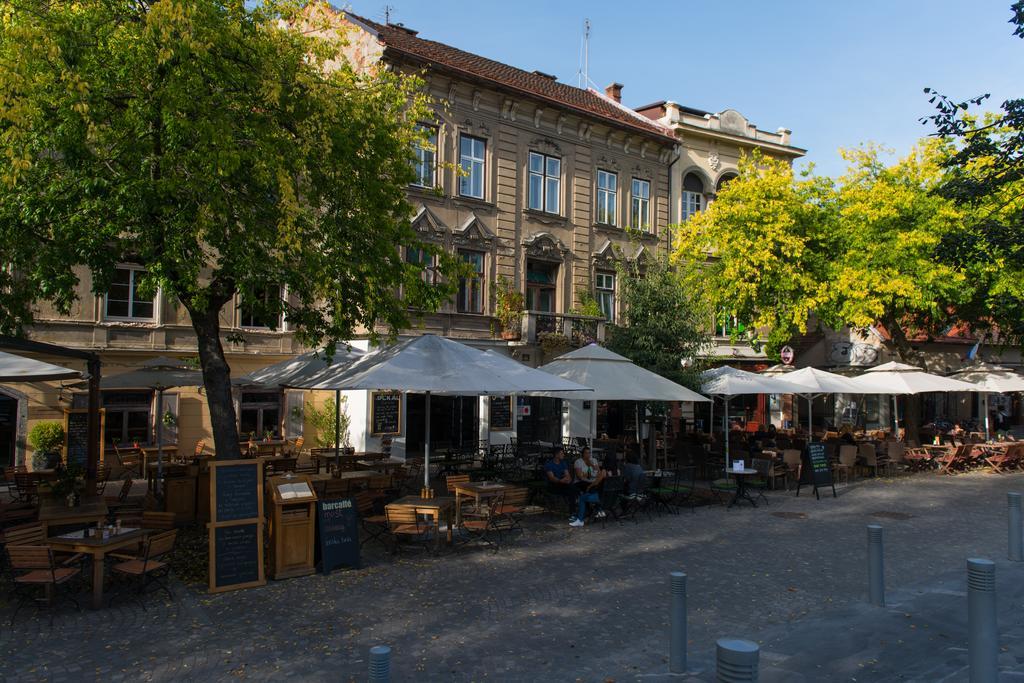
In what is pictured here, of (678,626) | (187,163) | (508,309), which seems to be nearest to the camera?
(678,626)

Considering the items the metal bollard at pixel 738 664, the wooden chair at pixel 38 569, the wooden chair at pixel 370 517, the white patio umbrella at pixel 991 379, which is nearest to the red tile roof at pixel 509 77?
the white patio umbrella at pixel 991 379

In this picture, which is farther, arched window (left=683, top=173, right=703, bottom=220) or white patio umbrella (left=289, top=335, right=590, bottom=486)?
arched window (left=683, top=173, right=703, bottom=220)

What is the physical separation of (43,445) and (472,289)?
12256 mm

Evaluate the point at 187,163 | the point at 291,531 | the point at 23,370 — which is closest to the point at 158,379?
the point at 23,370

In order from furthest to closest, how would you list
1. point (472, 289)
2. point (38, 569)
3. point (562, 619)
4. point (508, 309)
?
point (472, 289)
point (508, 309)
point (38, 569)
point (562, 619)

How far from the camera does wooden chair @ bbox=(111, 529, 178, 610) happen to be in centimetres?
795

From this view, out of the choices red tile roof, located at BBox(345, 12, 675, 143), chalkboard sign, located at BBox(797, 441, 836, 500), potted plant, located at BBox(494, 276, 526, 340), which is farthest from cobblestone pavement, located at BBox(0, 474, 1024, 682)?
red tile roof, located at BBox(345, 12, 675, 143)

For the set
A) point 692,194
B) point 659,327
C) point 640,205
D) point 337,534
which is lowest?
point 337,534

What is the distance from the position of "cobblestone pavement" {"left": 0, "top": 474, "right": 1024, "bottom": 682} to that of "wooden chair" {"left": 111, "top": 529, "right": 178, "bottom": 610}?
0.32 m

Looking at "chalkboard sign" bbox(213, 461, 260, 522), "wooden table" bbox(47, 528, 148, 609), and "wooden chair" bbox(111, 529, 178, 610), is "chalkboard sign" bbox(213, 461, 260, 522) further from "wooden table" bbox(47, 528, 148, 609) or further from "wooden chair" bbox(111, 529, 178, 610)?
"wooden table" bbox(47, 528, 148, 609)

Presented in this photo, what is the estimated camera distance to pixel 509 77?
87.8 feet

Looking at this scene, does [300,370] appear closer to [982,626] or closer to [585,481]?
[585,481]

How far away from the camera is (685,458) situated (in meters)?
20.6

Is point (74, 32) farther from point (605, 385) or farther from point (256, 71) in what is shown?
point (605, 385)
